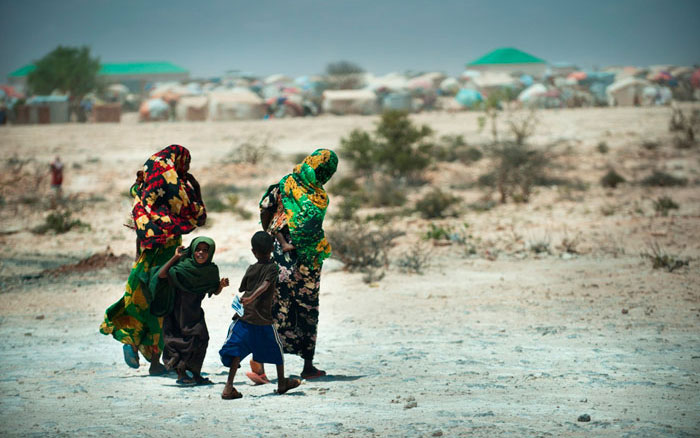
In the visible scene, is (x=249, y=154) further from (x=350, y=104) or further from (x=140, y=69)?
(x=140, y=69)

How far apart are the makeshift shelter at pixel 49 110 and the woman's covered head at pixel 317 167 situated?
28.6 meters

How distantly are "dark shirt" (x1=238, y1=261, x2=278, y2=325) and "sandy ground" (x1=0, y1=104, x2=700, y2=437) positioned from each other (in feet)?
1.55

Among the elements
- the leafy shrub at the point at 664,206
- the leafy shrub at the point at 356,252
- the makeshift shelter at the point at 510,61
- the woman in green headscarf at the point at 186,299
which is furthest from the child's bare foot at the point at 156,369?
the makeshift shelter at the point at 510,61

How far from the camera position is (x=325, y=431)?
12.2 feet

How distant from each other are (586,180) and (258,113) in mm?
17137

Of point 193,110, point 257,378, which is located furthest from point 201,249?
point 193,110

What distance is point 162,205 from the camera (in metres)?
4.89

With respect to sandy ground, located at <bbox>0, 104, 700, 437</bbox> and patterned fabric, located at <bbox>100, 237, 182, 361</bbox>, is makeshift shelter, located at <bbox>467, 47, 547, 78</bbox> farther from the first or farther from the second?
patterned fabric, located at <bbox>100, 237, 182, 361</bbox>

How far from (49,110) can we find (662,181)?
24626mm

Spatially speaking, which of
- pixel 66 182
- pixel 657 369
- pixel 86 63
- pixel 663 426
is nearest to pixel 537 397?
pixel 663 426

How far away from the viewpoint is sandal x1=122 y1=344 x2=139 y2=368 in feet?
16.2

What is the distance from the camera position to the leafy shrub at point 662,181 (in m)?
15.5

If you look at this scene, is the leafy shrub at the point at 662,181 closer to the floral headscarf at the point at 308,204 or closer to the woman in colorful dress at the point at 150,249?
the floral headscarf at the point at 308,204

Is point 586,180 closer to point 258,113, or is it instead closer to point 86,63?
point 258,113
